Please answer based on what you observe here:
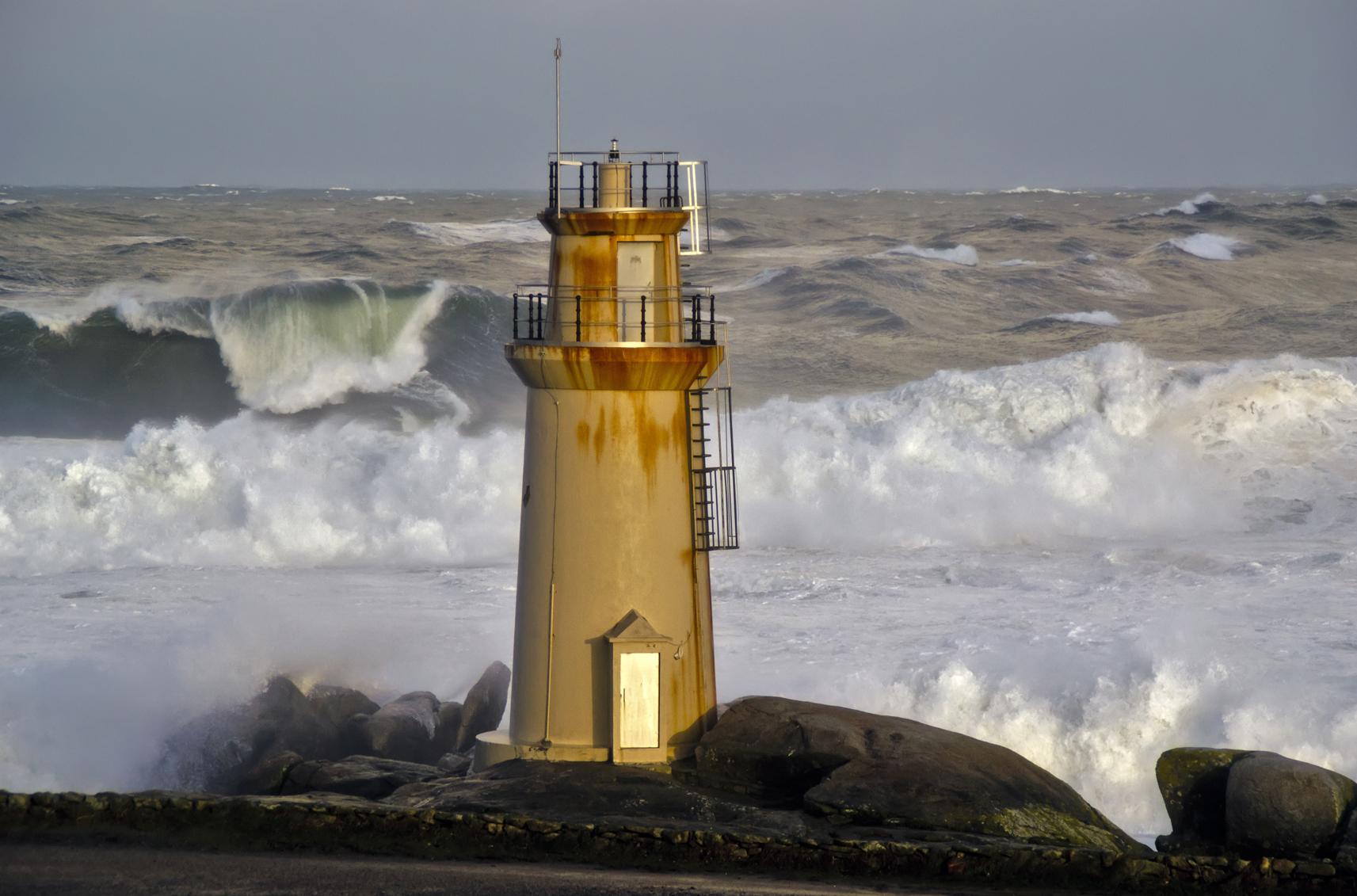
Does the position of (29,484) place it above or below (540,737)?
above

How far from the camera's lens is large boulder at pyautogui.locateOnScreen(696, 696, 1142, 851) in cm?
1029

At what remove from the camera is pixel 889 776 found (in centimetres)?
1062

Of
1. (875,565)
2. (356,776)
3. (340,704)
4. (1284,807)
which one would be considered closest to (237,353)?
(875,565)

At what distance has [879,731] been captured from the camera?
1120 centimetres

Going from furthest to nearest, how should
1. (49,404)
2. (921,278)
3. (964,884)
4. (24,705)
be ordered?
(921,278) < (49,404) < (24,705) < (964,884)

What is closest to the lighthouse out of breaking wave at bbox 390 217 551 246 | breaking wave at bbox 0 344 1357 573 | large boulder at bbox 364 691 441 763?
large boulder at bbox 364 691 441 763

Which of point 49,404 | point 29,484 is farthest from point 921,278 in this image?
point 29,484

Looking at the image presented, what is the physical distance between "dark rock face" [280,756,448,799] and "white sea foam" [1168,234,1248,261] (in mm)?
45887

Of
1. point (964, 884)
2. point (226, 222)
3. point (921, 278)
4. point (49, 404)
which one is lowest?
point (964, 884)

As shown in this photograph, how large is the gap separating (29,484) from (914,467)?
46.4ft

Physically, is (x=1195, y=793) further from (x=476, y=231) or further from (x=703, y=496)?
(x=476, y=231)

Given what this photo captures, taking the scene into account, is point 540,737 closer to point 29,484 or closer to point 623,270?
point 623,270

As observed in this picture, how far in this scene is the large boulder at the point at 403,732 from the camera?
1375cm

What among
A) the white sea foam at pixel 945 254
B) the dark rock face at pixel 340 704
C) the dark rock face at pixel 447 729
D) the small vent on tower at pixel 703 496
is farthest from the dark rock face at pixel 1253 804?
the white sea foam at pixel 945 254
